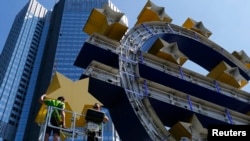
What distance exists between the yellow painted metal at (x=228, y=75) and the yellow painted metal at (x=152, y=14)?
10.5ft

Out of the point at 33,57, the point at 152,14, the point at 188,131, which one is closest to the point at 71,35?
the point at 33,57

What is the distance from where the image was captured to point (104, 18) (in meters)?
13.4

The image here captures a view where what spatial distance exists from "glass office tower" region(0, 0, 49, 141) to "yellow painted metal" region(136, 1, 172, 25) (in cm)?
9082

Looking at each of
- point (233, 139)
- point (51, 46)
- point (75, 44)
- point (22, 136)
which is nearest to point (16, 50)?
point (51, 46)

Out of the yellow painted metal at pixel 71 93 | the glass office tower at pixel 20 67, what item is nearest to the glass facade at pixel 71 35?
the glass office tower at pixel 20 67

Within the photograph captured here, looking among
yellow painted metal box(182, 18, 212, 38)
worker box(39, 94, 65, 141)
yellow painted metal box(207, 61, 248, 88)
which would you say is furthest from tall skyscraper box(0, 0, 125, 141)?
worker box(39, 94, 65, 141)

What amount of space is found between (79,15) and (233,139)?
11362cm

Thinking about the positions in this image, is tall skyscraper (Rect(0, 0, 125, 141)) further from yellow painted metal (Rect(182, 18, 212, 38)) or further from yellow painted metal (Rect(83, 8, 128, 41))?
yellow painted metal (Rect(83, 8, 128, 41))

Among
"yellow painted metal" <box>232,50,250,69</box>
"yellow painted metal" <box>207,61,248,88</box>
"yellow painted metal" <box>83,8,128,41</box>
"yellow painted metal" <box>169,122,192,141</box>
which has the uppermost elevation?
"yellow painted metal" <box>232,50,250,69</box>

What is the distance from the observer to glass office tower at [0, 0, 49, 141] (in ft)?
337

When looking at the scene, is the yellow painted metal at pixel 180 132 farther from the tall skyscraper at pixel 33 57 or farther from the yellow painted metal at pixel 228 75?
the tall skyscraper at pixel 33 57

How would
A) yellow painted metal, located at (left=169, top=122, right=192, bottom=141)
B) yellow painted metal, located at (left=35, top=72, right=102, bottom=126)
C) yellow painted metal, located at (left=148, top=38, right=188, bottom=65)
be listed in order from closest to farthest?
yellow painted metal, located at (left=35, top=72, right=102, bottom=126), yellow painted metal, located at (left=169, top=122, right=192, bottom=141), yellow painted metal, located at (left=148, top=38, right=188, bottom=65)

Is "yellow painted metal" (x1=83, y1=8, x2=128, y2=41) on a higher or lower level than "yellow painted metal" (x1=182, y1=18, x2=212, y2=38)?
lower

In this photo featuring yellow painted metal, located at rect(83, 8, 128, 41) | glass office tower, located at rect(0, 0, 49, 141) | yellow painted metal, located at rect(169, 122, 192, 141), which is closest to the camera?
yellow painted metal, located at rect(169, 122, 192, 141)
